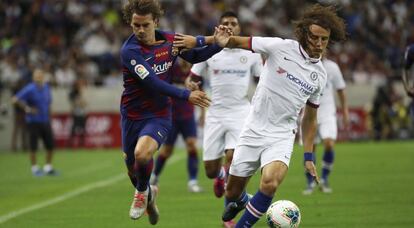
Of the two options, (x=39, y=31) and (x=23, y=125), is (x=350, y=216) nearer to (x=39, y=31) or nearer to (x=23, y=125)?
(x=23, y=125)

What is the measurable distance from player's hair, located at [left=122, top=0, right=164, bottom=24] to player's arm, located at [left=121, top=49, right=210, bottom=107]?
0.46 m

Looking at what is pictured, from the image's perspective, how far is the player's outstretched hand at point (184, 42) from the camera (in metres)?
10.0

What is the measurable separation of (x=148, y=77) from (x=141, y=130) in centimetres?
90

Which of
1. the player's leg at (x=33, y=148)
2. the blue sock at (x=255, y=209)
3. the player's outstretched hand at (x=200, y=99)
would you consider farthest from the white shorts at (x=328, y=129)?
the player's leg at (x=33, y=148)

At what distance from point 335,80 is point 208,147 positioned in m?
3.84

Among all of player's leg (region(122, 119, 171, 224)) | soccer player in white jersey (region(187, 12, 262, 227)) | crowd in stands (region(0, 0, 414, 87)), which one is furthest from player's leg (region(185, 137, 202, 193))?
crowd in stands (region(0, 0, 414, 87))

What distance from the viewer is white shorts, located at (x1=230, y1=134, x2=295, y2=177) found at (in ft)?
30.9

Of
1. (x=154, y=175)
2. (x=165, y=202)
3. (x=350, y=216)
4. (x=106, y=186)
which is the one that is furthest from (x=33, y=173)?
(x=350, y=216)

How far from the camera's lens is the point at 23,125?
30.8 meters

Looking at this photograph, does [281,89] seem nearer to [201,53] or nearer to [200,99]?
[200,99]

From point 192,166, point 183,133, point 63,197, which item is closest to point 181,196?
point 192,166

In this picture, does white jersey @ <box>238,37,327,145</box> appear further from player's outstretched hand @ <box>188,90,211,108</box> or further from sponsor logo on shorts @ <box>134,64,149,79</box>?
sponsor logo on shorts @ <box>134,64,149,79</box>

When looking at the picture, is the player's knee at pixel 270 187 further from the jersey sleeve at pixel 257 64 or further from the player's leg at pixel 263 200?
the jersey sleeve at pixel 257 64

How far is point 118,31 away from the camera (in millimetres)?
34125
